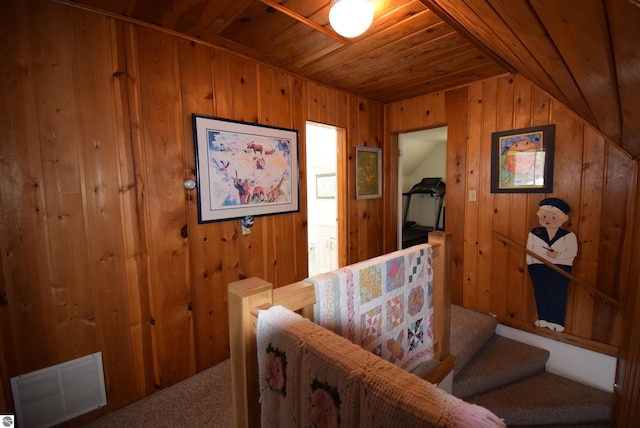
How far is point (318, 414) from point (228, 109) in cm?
181

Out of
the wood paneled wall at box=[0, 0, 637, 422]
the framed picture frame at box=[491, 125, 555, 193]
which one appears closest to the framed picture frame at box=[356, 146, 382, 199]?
the wood paneled wall at box=[0, 0, 637, 422]

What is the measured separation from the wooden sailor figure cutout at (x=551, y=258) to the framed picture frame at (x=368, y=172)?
1446 millimetres

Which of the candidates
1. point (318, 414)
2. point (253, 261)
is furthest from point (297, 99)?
point (318, 414)

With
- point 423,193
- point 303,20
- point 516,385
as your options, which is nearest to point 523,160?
point 516,385

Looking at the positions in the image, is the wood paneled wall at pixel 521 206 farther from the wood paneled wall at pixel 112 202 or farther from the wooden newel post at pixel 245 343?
the wooden newel post at pixel 245 343

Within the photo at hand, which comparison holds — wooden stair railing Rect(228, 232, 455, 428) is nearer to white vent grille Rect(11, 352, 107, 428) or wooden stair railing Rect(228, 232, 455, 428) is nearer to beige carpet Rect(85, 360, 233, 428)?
beige carpet Rect(85, 360, 233, 428)

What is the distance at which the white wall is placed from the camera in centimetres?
198

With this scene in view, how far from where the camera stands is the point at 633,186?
→ 1754 millimetres

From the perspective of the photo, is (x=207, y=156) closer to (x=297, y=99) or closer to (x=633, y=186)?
(x=297, y=99)

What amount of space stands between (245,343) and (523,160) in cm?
254

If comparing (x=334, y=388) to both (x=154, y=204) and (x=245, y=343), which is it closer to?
(x=245, y=343)

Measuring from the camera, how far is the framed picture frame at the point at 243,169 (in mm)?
1729

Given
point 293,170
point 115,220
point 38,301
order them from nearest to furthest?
point 38,301 → point 115,220 → point 293,170

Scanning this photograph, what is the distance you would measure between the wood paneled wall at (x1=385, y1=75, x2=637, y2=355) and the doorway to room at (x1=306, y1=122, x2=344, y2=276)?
3.08ft
